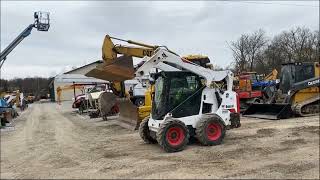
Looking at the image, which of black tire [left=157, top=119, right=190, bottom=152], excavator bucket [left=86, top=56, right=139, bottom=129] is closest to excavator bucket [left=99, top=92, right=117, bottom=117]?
excavator bucket [left=86, top=56, right=139, bottom=129]

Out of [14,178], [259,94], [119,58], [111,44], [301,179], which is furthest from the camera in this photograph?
[259,94]

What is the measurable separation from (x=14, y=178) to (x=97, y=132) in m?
8.24

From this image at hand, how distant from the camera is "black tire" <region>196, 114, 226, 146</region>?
11836 mm

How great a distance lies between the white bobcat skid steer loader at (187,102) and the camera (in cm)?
1165

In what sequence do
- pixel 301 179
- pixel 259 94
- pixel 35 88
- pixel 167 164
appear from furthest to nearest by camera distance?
pixel 35 88 < pixel 259 94 < pixel 167 164 < pixel 301 179

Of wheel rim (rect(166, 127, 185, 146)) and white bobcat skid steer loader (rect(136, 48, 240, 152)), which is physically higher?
white bobcat skid steer loader (rect(136, 48, 240, 152))

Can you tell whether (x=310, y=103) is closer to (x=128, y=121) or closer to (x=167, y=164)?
(x=128, y=121)

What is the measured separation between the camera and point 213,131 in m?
12.1

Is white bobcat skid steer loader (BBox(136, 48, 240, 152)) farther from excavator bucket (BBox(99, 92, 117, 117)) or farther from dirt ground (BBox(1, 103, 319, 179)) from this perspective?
excavator bucket (BBox(99, 92, 117, 117))

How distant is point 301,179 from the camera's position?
802 centimetres

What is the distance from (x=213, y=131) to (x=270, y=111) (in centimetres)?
779

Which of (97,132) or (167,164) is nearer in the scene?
(167,164)

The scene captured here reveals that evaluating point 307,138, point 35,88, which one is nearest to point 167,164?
point 307,138

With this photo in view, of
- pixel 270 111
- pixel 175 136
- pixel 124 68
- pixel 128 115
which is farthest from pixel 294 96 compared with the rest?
pixel 175 136
